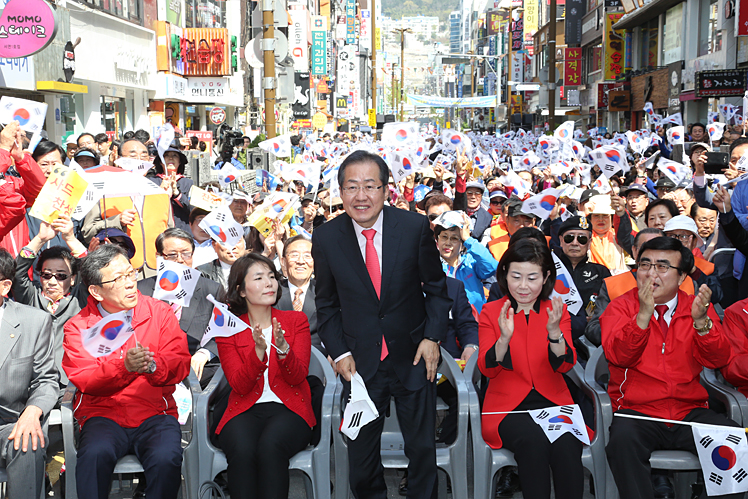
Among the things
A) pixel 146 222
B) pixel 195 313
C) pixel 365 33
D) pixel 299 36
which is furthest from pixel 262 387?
pixel 365 33

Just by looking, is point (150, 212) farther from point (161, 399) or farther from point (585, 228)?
point (585, 228)

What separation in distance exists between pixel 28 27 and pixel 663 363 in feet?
32.4

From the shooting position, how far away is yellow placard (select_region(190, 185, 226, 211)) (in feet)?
18.8

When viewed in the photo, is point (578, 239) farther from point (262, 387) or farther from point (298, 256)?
point (262, 387)

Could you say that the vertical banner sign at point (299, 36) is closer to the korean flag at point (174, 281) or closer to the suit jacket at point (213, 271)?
the suit jacket at point (213, 271)

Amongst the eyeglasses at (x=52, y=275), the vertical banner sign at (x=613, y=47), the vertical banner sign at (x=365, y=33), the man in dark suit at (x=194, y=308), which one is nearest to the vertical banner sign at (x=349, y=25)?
the vertical banner sign at (x=365, y=33)

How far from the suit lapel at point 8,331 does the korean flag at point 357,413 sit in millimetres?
1761

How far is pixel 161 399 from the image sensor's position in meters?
4.07

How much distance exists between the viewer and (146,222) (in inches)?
248

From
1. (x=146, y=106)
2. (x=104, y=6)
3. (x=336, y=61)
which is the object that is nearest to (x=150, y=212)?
(x=104, y=6)

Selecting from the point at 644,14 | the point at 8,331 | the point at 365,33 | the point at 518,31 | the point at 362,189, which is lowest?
the point at 8,331

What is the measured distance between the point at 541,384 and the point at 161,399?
2013 mm

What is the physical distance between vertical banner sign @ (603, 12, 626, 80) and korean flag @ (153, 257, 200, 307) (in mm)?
33311

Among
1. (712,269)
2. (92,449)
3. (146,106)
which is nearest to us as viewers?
(92,449)
